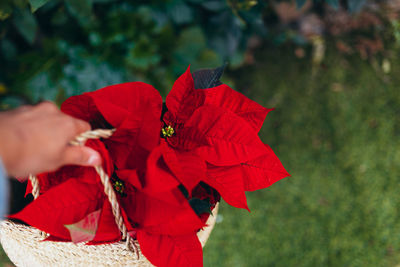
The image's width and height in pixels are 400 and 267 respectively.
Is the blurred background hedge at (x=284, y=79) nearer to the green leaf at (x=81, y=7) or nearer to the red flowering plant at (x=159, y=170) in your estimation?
the green leaf at (x=81, y=7)

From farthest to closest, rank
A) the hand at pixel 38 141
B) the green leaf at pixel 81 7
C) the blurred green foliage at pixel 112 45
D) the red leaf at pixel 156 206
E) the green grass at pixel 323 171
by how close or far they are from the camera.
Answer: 1. the green grass at pixel 323 171
2. the blurred green foliage at pixel 112 45
3. the green leaf at pixel 81 7
4. the red leaf at pixel 156 206
5. the hand at pixel 38 141

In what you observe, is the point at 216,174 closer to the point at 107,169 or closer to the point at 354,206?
the point at 107,169

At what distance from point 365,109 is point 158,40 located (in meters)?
1.14

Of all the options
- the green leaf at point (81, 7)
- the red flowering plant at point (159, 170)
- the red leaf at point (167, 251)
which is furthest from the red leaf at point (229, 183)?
the green leaf at point (81, 7)

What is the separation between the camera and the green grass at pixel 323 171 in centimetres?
141

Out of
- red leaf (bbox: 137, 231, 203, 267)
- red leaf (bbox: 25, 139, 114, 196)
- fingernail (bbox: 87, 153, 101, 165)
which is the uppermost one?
fingernail (bbox: 87, 153, 101, 165)

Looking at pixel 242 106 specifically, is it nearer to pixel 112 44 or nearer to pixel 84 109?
pixel 84 109

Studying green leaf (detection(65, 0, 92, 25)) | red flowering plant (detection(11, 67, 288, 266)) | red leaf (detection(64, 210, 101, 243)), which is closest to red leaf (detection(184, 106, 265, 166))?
red flowering plant (detection(11, 67, 288, 266))

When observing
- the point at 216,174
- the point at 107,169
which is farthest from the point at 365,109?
the point at 107,169

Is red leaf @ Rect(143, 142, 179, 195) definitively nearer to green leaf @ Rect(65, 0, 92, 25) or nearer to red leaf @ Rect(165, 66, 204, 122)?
red leaf @ Rect(165, 66, 204, 122)

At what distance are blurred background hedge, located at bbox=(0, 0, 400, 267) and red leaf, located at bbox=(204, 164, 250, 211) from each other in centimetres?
81

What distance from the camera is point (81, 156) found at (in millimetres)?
458

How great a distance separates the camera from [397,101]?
171cm

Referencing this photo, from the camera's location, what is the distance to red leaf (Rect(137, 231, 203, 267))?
0.54 m
